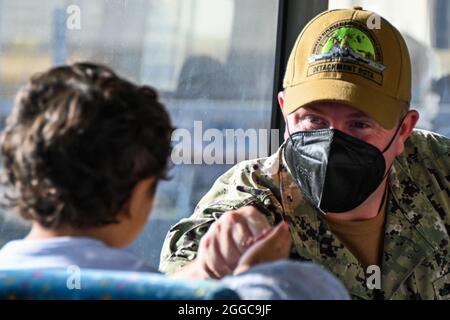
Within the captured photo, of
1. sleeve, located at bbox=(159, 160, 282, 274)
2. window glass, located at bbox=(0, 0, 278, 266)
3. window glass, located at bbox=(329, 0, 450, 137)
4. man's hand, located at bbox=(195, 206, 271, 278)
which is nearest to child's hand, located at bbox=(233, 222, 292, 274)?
man's hand, located at bbox=(195, 206, 271, 278)

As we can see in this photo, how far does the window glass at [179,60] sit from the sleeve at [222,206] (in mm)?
695

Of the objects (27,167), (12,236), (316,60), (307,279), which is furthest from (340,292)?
(12,236)

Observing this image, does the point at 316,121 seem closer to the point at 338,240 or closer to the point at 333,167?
the point at 333,167

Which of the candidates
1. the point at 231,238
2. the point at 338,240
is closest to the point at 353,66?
the point at 338,240

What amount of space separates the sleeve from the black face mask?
9cm

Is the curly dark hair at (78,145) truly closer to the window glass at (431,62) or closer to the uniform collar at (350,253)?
the uniform collar at (350,253)

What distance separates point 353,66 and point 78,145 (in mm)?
1128

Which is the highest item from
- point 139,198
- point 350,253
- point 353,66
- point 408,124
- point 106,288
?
point 353,66

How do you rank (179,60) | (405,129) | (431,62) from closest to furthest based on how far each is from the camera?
1. (405,129)
2. (179,60)
3. (431,62)

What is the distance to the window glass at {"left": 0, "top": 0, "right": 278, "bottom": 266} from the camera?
2.93m

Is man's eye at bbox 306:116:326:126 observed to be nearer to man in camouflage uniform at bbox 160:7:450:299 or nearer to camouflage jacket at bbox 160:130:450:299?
man in camouflage uniform at bbox 160:7:450:299

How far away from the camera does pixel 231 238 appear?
1609 millimetres

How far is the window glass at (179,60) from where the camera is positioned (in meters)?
2.93
